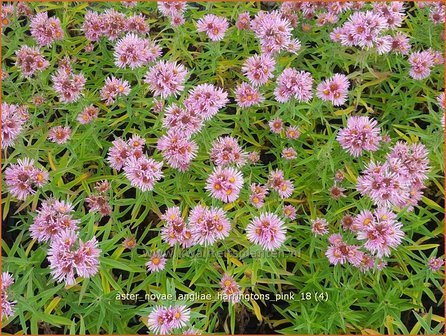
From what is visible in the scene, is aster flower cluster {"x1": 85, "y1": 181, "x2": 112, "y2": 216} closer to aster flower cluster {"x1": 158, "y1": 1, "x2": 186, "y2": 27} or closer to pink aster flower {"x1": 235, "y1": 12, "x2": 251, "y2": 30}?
aster flower cluster {"x1": 158, "y1": 1, "x2": 186, "y2": 27}

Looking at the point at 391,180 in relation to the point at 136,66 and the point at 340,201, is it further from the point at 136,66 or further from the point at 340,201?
the point at 136,66

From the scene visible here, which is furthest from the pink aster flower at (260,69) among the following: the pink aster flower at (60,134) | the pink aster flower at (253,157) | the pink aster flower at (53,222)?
the pink aster flower at (53,222)

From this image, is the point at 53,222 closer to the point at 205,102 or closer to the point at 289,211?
the point at 205,102

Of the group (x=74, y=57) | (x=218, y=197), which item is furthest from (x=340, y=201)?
(x=74, y=57)

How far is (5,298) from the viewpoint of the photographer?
170cm

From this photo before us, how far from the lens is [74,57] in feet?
8.95

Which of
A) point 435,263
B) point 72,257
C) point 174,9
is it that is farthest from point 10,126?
point 435,263

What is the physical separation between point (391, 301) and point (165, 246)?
0.94m

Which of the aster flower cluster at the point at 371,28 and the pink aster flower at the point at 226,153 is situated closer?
the pink aster flower at the point at 226,153

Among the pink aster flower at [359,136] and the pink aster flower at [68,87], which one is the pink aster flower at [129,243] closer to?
the pink aster flower at [68,87]

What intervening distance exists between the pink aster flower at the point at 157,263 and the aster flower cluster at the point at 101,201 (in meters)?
0.29

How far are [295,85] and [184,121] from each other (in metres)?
0.52

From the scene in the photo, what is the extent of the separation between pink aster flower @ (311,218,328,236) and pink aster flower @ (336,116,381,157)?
1.04 feet

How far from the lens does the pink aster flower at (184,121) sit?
6.56 feet
